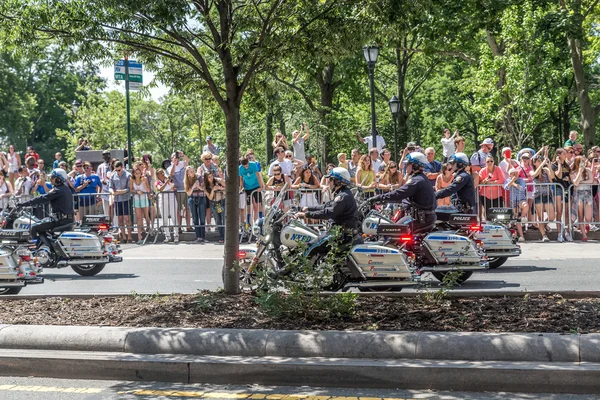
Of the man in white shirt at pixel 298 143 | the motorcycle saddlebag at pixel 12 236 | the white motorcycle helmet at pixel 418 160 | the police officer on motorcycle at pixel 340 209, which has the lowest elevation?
the motorcycle saddlebag at pixel 12 236

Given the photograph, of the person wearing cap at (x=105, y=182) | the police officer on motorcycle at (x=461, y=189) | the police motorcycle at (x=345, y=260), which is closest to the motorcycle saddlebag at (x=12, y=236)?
the police motorcycle at (x=345, y=260)

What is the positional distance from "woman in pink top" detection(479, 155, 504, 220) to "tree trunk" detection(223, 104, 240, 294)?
9473mm

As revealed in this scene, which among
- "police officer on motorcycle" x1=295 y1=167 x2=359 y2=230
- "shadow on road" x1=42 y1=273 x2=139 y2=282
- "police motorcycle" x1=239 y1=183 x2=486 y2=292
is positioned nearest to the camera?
"police motorcycle" x1=239 y1=183 x2=486 y2=292

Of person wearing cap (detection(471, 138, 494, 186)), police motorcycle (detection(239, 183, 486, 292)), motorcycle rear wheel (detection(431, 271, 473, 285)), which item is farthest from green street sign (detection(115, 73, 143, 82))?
motorcycle rear wheel (detection(431, 271, 473, 285))

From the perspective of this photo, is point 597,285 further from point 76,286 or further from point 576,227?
point 76,286

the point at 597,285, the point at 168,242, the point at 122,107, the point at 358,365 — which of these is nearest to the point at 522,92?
the point at 168,242

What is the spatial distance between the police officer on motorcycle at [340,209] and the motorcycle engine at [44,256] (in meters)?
5.64

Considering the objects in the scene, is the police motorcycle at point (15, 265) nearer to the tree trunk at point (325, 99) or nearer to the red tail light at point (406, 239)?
the red tail light at point (406, 239)

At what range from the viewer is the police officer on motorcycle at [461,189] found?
13109 millimetres

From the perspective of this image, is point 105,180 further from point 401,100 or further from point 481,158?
point 401,100

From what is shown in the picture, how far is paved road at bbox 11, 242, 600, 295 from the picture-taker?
11.7m

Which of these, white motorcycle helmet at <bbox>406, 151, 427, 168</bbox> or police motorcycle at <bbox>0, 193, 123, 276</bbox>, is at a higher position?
white motorcycle helmet at <bbox>406, 151, 427, 168</bbox>

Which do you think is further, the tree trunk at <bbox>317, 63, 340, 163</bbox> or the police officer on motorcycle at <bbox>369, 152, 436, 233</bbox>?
the tree trunk at <bbox>317, 63, 340, 163</bbox>

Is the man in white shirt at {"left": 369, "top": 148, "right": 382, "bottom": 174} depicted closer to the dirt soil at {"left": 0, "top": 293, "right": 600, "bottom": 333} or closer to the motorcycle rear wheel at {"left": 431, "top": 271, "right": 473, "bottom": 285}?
the motorcycle rear wheel at {"left": 431, "top": 271, "right": 473, "bottom": 285}
